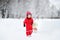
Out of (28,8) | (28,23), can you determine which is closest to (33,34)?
(28,23)

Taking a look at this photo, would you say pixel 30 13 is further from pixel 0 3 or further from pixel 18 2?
pixel 0 3

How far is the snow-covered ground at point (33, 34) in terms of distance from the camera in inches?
50.2

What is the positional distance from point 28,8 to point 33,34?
0.85 ft

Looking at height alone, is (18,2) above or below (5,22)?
above

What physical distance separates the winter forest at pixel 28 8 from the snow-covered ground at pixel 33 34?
0.05m

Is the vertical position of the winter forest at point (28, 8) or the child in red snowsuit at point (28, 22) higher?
the winter forest at point (28, 8)

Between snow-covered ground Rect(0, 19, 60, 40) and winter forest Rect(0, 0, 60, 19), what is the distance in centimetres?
5

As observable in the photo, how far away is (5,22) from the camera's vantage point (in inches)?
51.5

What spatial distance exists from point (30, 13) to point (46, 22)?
0.18 metres

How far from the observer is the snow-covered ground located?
4.18 ft

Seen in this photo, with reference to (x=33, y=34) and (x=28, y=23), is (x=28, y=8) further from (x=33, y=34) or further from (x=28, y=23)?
(x=33, y=34)

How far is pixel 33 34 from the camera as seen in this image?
1282 mm

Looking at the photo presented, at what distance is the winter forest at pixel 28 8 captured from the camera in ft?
4.22

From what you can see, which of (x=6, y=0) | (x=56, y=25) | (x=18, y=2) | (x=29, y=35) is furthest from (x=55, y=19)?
(x=6, y=0)
